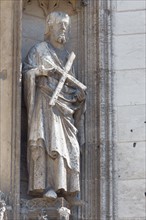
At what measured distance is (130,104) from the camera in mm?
13055

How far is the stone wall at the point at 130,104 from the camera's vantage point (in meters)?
12.8

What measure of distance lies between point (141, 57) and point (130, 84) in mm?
271

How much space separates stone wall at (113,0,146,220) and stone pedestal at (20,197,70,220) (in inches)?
22.7

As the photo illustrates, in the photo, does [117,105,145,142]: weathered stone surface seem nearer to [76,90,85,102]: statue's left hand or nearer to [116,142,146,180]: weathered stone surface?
[116,142,146,180]: weathered stone surface

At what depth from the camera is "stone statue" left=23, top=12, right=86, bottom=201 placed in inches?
493

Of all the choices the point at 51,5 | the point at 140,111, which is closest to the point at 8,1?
the point at 51,5

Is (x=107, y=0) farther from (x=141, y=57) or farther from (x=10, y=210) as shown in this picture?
(x=10, y=210)

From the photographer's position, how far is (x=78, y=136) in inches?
510

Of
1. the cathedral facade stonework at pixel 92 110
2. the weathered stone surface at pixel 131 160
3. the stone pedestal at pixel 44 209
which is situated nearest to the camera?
the stone pedestal at pixel 44 209

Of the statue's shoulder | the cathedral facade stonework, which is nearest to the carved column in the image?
the cathedral facade stonework

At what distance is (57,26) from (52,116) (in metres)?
0.87

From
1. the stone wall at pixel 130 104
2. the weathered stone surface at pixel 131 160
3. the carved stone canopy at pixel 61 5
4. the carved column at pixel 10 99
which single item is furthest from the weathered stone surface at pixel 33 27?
the weathered stone surface at pixel 131 160

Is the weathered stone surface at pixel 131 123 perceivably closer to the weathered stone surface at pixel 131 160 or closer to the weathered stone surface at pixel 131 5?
the weathered stone surface at pixel 131 160

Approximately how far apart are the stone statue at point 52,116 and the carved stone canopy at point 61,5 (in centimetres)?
36
